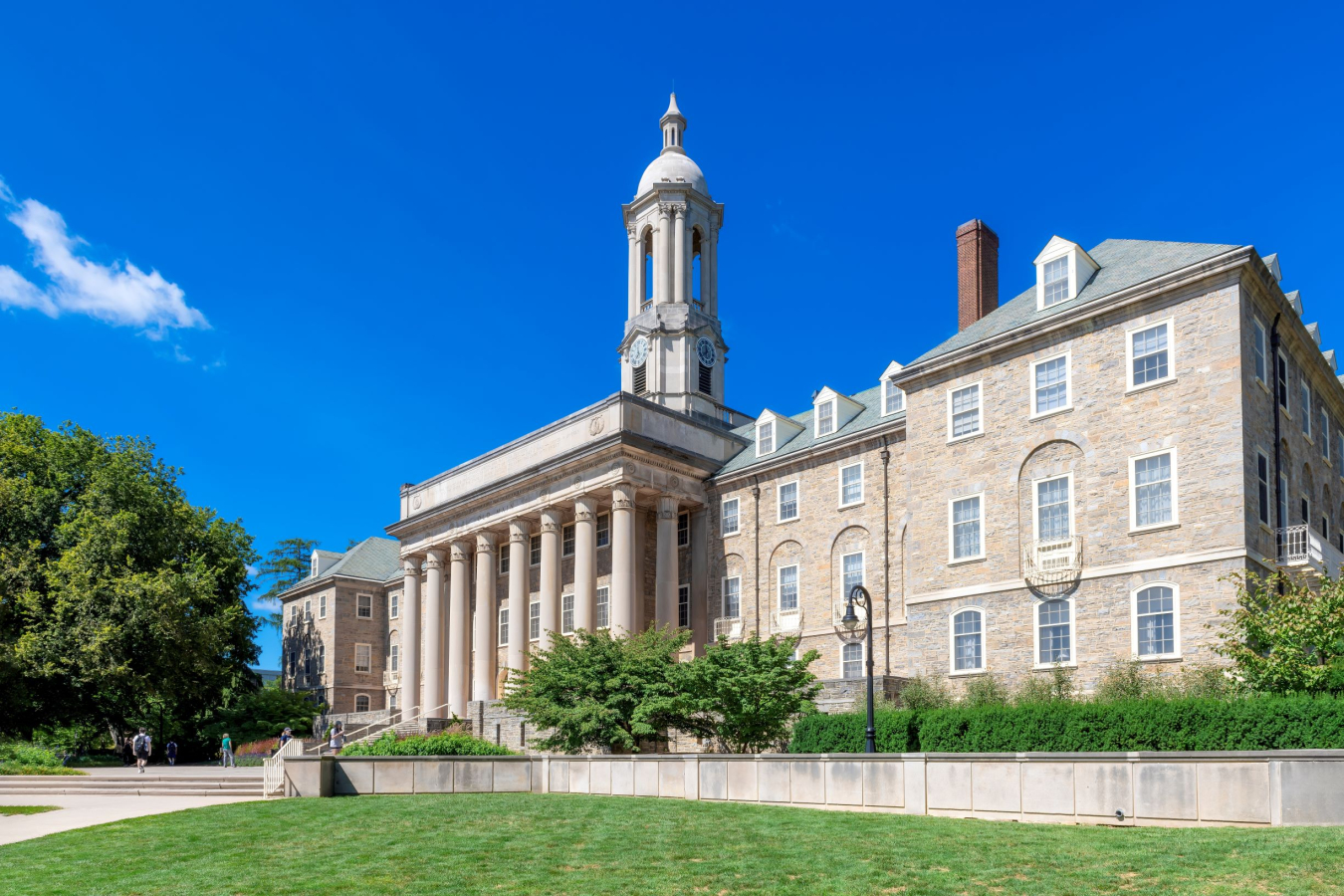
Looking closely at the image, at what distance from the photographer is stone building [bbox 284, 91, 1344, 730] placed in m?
30.5

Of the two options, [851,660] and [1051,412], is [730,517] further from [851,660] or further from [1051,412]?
[1051,412]

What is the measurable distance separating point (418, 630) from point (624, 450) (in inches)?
853

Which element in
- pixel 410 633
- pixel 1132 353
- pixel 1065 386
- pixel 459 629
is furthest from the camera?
pixel 410 633

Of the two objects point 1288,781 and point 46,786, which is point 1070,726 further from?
point 46,786

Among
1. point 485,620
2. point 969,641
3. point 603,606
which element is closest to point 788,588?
point 603,606

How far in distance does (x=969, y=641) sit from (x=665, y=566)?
16.7 m

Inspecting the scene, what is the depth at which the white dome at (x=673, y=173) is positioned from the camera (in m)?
65.1

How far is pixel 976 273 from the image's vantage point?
42.2m

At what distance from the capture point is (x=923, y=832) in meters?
17.6

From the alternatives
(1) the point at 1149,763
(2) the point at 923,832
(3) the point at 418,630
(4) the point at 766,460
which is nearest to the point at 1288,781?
(1) the point at 1149,763

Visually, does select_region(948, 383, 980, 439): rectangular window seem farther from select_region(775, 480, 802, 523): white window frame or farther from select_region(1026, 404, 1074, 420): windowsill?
select_region(775, 480, 802, 523): white window frame

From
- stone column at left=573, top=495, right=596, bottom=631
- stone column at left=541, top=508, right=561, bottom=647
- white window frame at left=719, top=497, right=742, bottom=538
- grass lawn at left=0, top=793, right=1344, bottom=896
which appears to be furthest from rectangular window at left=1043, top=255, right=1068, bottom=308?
stone column at left=541, top=508, right=561, bottom=647

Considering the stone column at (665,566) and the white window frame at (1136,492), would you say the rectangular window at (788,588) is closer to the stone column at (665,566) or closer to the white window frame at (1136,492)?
the stone column at (665,566)

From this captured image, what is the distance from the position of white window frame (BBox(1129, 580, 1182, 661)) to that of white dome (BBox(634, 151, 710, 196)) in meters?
40.2
